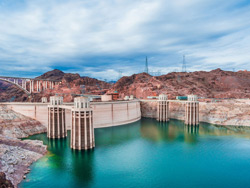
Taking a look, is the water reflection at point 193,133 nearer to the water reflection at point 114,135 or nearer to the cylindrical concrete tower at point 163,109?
the water reflection at point 114,135

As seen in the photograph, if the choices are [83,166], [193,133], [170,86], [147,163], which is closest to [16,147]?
[83,166]

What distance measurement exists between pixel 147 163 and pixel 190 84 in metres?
82.8

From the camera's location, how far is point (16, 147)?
29422 mm

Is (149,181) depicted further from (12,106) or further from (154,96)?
(154,96)

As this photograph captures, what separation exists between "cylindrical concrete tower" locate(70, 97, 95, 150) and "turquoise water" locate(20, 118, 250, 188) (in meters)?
1.50

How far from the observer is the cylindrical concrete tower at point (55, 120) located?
1586 inches

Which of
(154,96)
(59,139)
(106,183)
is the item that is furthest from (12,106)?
(154,96)

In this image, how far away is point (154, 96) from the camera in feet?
279

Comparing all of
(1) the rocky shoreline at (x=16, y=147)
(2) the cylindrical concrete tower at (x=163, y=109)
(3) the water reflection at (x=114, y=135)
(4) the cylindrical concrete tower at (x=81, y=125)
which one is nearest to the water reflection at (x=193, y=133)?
(3) the water reflection at (x=114, y=135)

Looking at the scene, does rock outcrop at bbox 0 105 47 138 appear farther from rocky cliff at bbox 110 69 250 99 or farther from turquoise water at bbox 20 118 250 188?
rocky cliff at bbox 110 69 250 99

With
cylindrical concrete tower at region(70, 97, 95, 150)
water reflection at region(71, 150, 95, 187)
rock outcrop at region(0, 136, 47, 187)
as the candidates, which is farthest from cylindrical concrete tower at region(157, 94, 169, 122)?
rock outcrop at region(0, 136, 47, 187)

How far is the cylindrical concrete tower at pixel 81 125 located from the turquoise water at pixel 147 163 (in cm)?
150

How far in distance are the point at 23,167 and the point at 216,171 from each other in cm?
2663

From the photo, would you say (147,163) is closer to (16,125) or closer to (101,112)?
(101,112)
